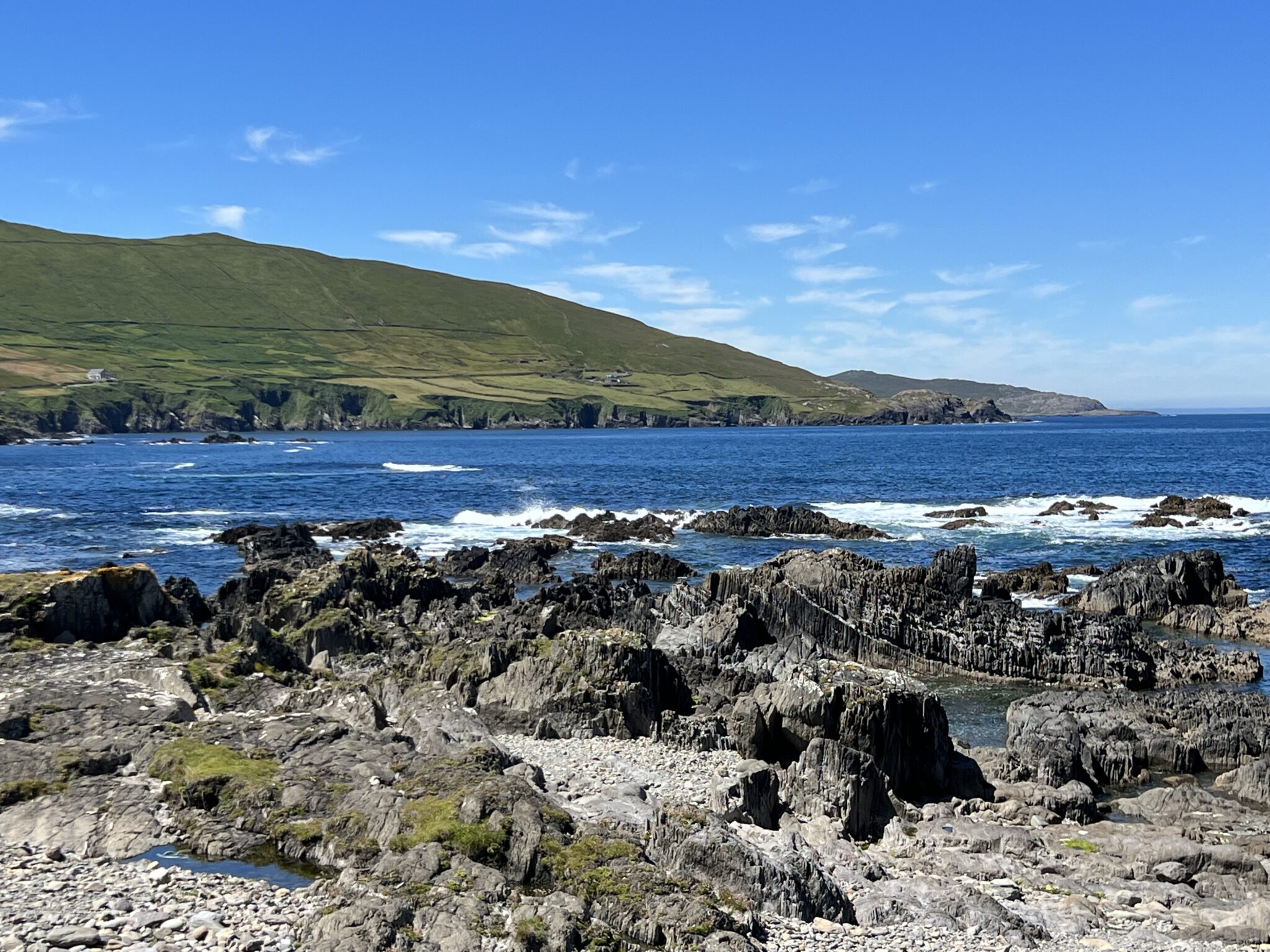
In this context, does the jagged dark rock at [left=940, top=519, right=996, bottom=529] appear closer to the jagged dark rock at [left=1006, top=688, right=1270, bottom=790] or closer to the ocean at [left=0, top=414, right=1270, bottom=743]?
the ocean at [left=0, top=414, right=1270, bottom=743]

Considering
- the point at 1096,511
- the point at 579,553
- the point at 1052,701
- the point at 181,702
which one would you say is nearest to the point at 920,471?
Result: the point at 1096,511

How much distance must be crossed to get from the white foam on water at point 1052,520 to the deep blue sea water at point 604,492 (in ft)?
1.04

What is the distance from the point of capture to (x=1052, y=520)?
3061 inches

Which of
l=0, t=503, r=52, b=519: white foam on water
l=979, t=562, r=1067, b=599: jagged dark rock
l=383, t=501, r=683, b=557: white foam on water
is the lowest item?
l=0, t=503, r=52, b=519: white foam on water

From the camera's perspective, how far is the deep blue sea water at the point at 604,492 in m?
64.7

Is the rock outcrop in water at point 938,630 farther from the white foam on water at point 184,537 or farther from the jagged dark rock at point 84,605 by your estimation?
the white foam on water at point 184,537

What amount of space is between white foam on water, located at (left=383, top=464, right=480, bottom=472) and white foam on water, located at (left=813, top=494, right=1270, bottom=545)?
55201mm

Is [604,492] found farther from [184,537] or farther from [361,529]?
[184,537]

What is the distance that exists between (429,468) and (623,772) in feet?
372

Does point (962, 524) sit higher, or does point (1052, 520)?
point (1052, 520)

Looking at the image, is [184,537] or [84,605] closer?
[84,605]

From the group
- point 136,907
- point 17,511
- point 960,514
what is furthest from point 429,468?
point 136,907

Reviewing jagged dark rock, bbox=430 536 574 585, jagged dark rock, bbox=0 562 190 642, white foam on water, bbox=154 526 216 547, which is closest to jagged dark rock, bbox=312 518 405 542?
white foam on water, bbox=154 526 216 547

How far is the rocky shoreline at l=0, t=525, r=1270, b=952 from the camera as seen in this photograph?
16.7 metres
